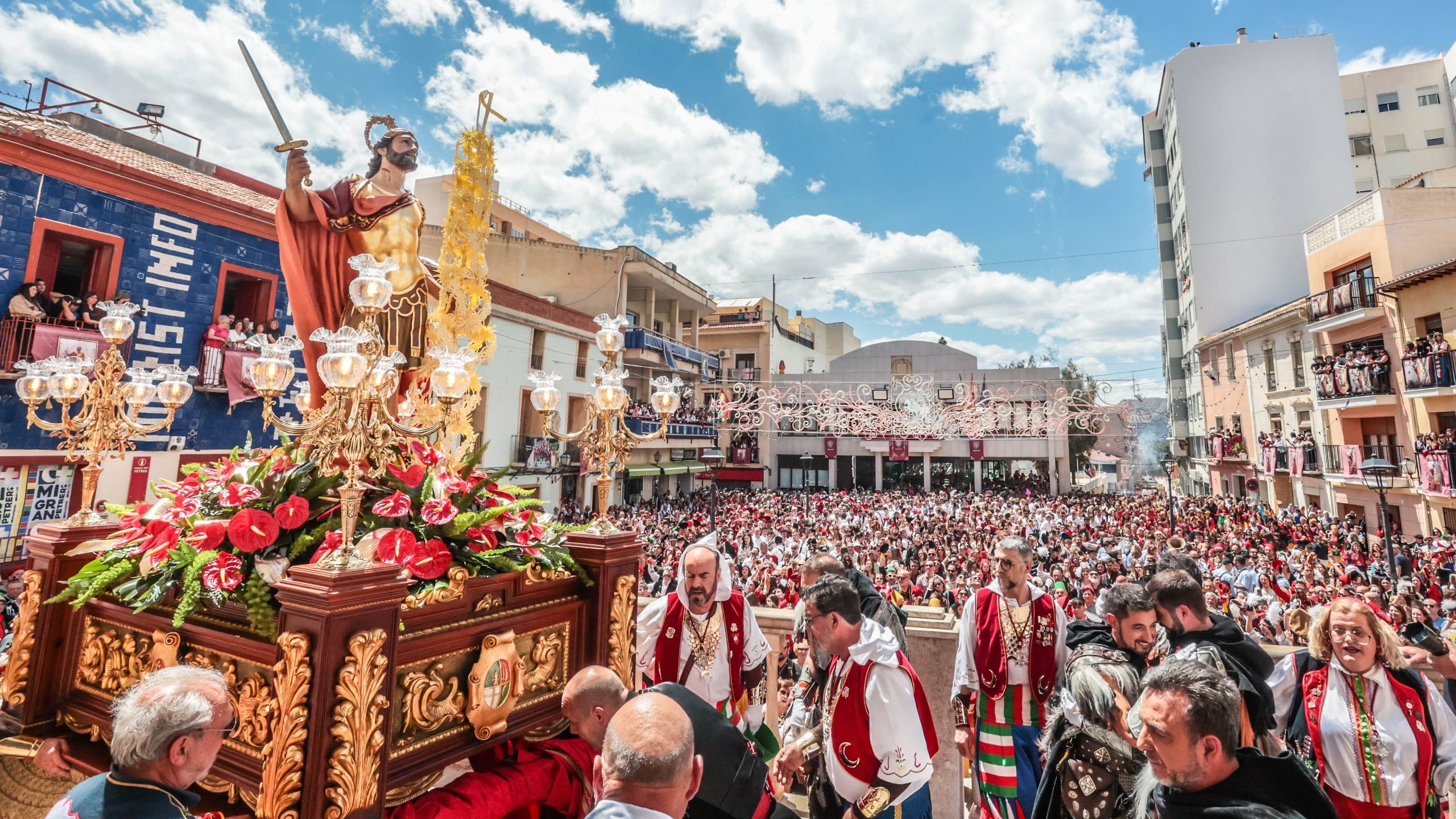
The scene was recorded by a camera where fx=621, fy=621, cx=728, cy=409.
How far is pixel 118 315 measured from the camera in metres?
3.94

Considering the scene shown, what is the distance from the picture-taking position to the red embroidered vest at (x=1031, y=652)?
373cm

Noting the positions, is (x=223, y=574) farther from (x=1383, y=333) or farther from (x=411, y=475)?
(x=1383, y=333)

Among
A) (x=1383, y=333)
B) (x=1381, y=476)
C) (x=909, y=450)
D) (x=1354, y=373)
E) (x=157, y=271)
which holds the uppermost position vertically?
(x=1383, y=333)

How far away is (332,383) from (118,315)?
2722mm

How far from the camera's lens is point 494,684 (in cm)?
279

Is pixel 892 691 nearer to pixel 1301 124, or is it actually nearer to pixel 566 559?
pixel 566 559

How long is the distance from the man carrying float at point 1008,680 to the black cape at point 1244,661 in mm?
813

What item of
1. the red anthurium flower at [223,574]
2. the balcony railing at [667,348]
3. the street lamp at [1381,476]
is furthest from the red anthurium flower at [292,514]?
the balcony railing at [667,348]

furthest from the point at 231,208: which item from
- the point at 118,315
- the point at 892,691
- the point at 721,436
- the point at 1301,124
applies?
the point at 1301,124

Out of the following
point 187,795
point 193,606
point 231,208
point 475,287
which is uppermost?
point 231,208

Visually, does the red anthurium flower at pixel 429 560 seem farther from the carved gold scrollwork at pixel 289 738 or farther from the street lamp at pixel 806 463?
the street lamp at pixel 806 463

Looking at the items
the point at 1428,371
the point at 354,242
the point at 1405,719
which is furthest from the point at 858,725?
the point at 1428,371

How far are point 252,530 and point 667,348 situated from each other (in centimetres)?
2413

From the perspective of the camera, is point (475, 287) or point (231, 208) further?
point (231, 208)
